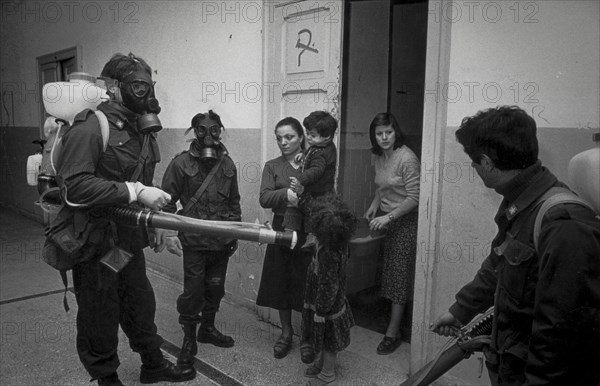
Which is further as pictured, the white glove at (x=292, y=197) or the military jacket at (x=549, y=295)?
the white glove at (x=292, y=197)

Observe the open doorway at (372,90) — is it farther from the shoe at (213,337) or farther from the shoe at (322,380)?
the shoe at (213,337)

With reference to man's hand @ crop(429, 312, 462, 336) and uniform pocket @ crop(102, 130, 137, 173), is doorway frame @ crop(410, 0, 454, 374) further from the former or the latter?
uniform pocket @ crop(102, 130, 137, 173)

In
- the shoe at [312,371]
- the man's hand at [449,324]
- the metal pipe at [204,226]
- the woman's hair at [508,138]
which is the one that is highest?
the woman's hair at [508,138]

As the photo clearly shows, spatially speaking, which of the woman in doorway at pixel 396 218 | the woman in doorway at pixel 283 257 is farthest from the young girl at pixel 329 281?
the woman in doorway at pixel 396 218

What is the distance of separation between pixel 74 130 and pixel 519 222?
2084 mm

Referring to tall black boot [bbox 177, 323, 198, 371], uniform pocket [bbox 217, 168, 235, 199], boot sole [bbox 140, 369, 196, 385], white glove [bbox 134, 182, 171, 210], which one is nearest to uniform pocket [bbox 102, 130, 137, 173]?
white glove [bbox 134, 182, 171, 210]

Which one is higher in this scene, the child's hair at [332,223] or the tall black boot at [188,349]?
the child's hair at [332,223]

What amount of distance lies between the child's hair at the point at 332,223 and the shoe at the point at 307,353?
0.81m

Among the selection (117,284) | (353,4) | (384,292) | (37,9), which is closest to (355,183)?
(384,292)

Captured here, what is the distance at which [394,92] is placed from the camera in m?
4.55

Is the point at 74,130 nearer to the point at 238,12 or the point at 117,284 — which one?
the point at 117,284

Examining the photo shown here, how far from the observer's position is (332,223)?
8.73 feet

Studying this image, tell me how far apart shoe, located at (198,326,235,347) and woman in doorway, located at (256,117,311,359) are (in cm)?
37

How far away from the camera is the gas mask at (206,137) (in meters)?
3.14
